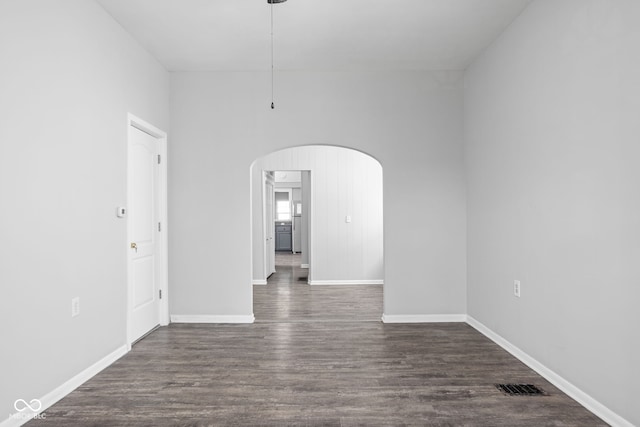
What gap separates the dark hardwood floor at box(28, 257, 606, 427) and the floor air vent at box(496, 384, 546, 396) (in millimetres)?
55

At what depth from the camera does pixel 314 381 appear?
9.22 ft

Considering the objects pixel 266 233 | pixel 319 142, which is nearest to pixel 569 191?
pixel 319 142

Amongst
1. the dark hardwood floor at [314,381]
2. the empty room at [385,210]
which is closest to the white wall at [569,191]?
the empty room at [385,210]

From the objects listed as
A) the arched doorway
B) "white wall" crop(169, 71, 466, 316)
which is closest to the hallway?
the arched doorway

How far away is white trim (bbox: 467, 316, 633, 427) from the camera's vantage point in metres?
2.20

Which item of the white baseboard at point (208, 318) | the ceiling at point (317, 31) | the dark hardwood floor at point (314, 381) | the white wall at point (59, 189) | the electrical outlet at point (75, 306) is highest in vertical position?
the ceiling at point (317, 31)

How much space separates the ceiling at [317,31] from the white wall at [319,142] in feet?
0.80

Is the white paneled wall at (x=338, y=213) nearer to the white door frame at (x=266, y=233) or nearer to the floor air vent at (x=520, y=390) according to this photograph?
the white door frame at (x=266, y=233)

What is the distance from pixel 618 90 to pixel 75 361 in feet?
12.4

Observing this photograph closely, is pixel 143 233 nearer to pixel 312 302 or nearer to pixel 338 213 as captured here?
pixel 312 302

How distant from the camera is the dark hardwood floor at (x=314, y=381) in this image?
7.54 feet

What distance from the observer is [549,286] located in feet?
9.36

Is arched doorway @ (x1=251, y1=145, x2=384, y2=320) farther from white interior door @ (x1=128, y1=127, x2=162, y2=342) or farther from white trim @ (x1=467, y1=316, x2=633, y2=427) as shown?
white trim @ (x1=467, y1=316, x2=633, y2=427)

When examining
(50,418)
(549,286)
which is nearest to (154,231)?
(50,418)
